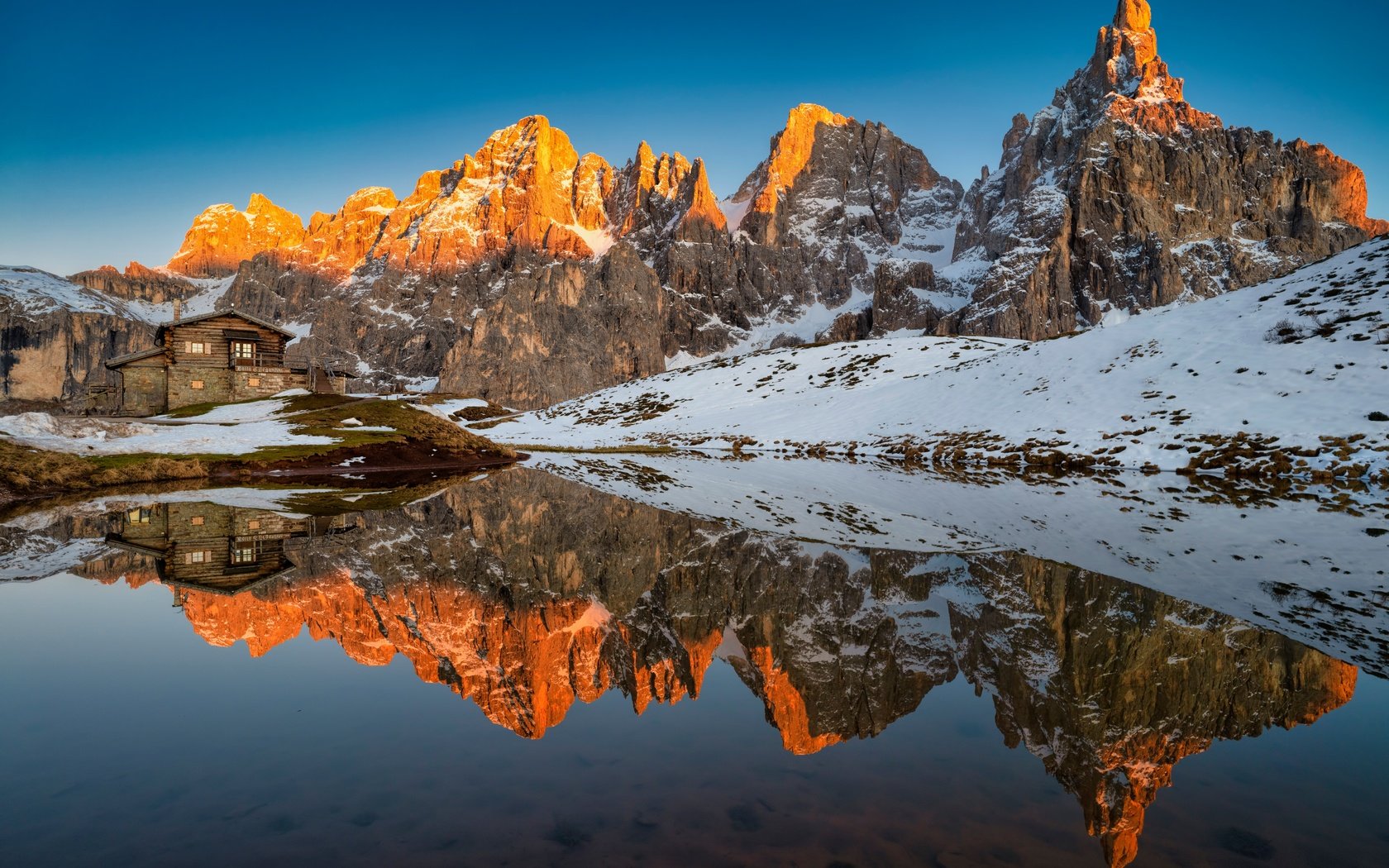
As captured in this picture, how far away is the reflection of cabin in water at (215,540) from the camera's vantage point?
11023 mm

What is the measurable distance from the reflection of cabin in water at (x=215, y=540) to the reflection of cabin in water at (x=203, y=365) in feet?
146

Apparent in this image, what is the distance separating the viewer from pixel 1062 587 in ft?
31.0

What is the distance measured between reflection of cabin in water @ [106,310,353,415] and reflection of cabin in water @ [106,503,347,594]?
44534 mm

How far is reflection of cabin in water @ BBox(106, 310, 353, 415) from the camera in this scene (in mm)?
57125

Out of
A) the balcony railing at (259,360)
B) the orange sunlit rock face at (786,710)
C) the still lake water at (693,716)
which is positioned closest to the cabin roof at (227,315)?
the balcony railing at (259,360)

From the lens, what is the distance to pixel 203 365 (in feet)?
192

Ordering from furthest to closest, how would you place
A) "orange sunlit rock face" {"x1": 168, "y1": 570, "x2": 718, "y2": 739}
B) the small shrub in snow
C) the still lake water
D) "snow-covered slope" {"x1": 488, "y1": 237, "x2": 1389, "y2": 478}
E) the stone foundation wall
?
the stone foundation wall < the small shrub in snow < "snow-covered slope" {"x1": 488, "y1": 237, "x2": 1389, "y2": 478} < "orange sunlit rock face" {"x1": 168, "y1": 570, "x2": 718, "y2": 739} < the still lake water

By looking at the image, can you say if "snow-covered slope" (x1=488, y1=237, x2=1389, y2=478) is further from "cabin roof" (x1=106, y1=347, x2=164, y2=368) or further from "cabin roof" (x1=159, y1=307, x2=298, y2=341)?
"cabin roof" (x1=106, y1=347, x2=164, y2=368)

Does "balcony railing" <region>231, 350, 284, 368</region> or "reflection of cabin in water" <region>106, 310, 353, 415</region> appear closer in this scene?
"reflection of cabin in water" <region>106, 310, 353, 415</region>

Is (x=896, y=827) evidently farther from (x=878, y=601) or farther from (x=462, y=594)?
(x=462, y=594)

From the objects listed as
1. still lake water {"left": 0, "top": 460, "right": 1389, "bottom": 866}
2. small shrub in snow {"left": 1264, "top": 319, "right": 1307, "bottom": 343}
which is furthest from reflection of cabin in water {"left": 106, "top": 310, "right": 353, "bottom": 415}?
small shrub in snow {"left": 1264, "top": 319, "right": 1307, "bottom": 343}

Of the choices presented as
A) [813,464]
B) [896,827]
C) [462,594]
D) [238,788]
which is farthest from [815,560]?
[813,464]

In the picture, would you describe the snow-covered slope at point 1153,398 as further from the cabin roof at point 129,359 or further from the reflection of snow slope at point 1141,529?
the cabin roof at point 129,359

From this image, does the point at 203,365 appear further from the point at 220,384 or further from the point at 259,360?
the point at 259,360
